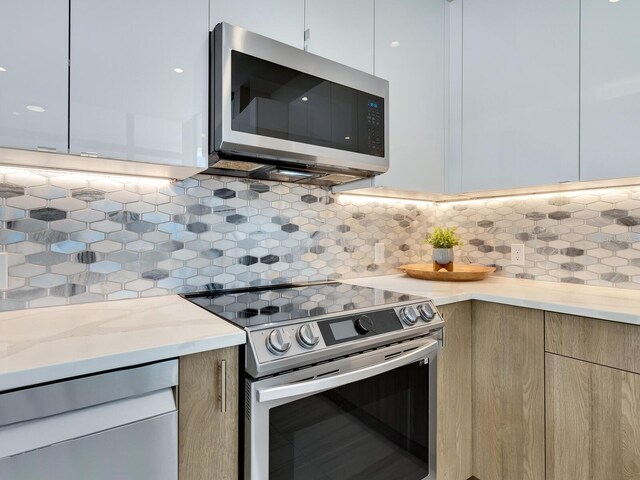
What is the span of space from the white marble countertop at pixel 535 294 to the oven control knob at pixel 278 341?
2.37 feet

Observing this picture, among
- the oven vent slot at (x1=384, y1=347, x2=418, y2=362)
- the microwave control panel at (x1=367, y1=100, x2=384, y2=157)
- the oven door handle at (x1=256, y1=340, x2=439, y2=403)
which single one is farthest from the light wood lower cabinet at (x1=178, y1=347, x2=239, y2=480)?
the microwave control panel at (x1=367, y1=100, x2=384, y2=157)

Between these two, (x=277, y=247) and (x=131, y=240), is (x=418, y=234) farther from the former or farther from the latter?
(x=131, y=240)

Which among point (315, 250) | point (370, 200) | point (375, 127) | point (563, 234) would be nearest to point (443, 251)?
point (370, 200)

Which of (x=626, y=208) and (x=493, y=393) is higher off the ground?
(x=626, y=208)

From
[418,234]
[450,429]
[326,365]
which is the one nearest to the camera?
[326,365]

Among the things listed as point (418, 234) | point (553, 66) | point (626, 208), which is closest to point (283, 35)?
point (553, 66)

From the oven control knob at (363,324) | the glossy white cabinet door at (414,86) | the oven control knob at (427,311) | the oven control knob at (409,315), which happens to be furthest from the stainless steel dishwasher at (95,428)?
the glossy white cabinet door at (414,86)

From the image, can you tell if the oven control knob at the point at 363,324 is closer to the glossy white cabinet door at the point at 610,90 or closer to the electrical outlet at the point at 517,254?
the glossy white cabinet door at the point at 610,90

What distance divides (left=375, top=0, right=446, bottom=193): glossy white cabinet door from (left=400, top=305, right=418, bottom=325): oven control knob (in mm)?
644

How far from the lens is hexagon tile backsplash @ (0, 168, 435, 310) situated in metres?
1.24

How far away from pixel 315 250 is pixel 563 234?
131 cm

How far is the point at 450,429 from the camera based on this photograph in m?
1.57

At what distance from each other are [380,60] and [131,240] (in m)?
1.36

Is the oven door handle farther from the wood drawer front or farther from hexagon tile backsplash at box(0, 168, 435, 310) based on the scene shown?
hexagon tile backsplash at box(0, 168, 435, 310)
